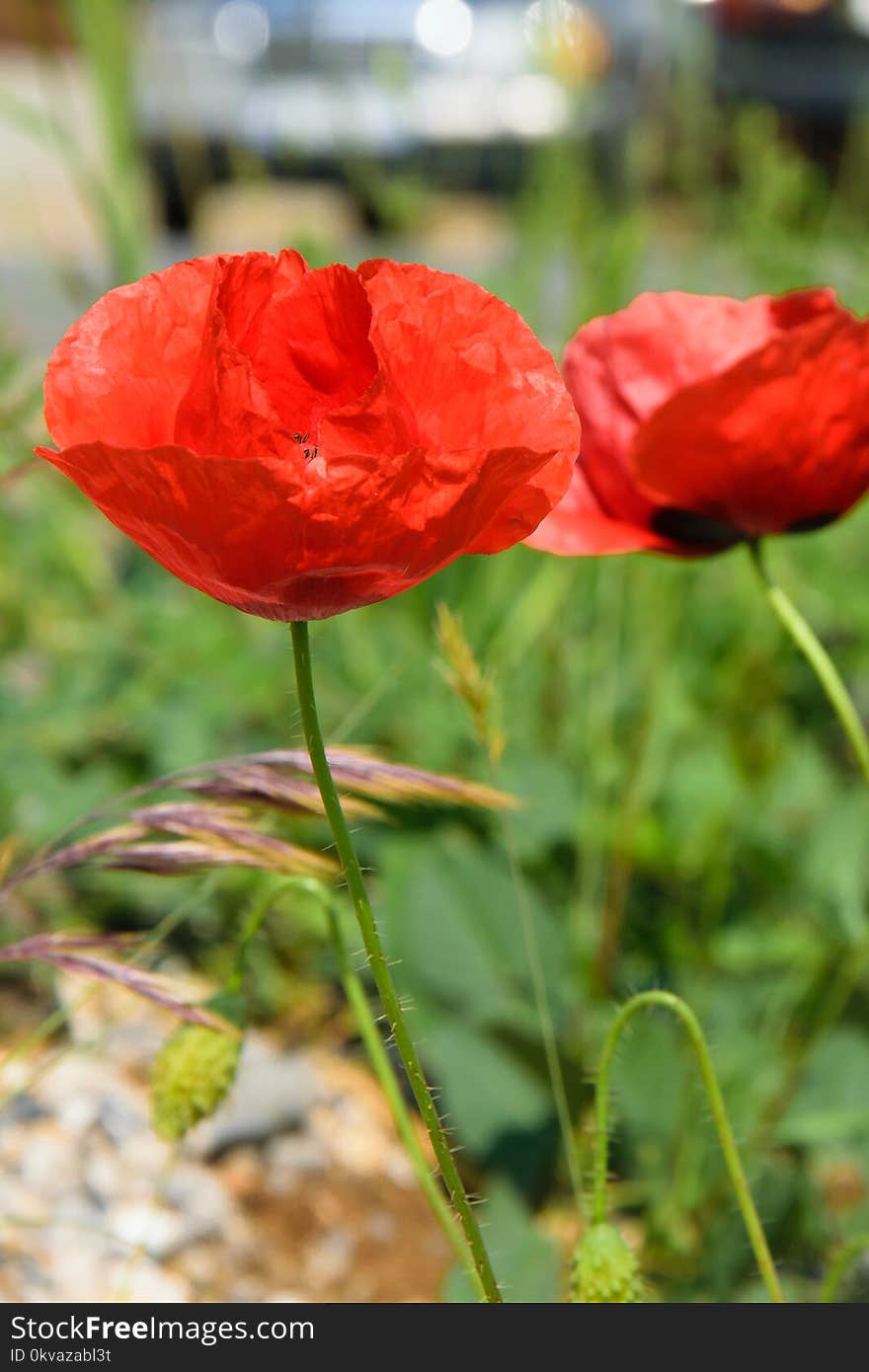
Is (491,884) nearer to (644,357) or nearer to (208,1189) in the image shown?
(208,1189)

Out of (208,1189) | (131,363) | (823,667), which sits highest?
(131,363)

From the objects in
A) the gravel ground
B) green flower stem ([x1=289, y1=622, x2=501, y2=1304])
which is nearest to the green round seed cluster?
green flower stem ([x1=289, y1=622, x2=501, y2=1304])

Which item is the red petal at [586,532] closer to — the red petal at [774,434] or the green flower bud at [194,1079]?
the red petal at [774,434]

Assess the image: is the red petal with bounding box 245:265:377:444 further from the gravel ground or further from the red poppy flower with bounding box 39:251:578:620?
the gravel ground

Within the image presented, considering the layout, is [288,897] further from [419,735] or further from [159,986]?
[159,986]

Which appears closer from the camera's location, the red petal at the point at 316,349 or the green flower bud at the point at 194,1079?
the red petal at the point at 316,349

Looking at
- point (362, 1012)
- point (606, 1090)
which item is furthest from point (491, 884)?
point (606, 1090)

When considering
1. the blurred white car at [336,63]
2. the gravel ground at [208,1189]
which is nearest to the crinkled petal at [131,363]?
the gravel ground at [208,1189]
